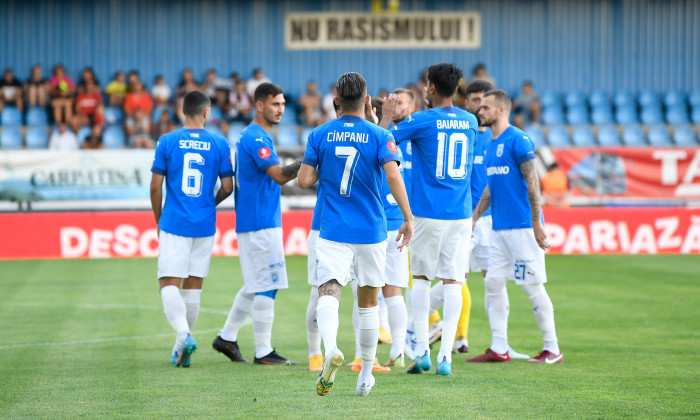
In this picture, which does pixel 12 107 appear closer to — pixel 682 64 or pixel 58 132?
pixel 58 132

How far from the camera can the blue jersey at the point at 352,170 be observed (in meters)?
6.32

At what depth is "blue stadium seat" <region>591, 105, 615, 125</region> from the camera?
2573 centimetres

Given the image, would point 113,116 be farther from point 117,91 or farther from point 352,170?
point 352,170

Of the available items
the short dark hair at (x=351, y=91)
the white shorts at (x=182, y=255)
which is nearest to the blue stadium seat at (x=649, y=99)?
the white shorts at (x=182, y=255)

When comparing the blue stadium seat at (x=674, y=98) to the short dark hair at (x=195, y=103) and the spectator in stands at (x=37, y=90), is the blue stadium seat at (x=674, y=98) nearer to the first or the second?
the spectator in stands at (x=37, y=90)

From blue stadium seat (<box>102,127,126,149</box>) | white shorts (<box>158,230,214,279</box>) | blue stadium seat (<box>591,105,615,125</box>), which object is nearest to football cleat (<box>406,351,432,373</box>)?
white shorts (<box>158,230,214,279</box>)

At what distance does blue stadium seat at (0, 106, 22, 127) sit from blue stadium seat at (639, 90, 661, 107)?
16.3 meters

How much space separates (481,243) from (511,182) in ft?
4.36

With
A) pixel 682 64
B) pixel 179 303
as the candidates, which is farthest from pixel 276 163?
pixel 682 64

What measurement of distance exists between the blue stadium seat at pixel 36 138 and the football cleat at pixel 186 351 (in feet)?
51.6

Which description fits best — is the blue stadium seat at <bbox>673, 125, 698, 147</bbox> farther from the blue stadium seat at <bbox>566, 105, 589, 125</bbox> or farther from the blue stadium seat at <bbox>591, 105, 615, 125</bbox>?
the blue stadium seat at <bbox>566, 105, 589, 125</bbox>

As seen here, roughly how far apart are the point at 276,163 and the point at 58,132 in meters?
15.6

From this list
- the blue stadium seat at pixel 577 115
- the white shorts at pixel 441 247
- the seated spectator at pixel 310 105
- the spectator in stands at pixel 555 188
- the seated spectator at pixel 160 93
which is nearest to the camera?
the white shorts at pixel 441 247

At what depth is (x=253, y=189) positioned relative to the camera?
7.90m
